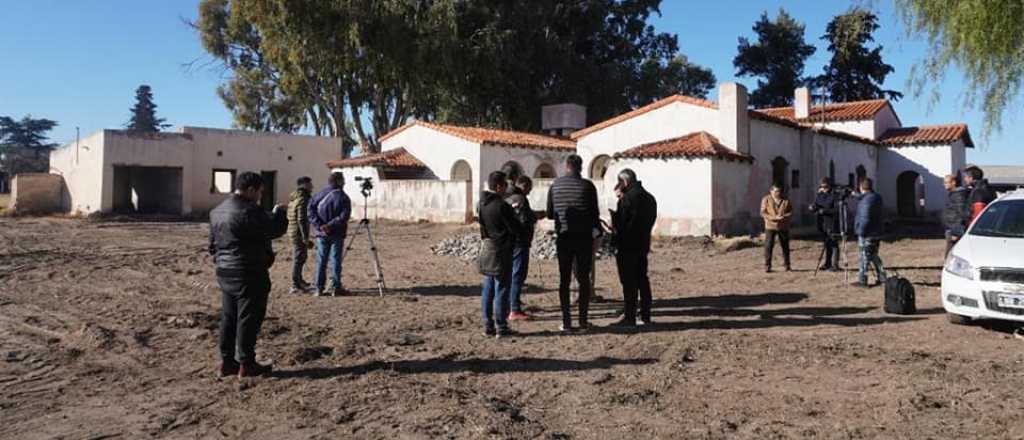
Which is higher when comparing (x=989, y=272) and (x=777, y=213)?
(x=777, y=213)

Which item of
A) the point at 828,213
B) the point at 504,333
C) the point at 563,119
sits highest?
the point at 563,119

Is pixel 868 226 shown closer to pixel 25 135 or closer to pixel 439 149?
pixel 439 149

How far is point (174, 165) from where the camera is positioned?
30.0 meters

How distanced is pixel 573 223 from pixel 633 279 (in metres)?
1.00

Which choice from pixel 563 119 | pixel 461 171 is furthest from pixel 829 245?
pixel 563 119

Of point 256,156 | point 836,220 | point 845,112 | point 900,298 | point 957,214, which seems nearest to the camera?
point 900,298

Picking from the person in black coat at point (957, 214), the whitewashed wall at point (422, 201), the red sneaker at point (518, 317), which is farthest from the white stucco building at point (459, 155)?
the red sneaker at point (518, 317)

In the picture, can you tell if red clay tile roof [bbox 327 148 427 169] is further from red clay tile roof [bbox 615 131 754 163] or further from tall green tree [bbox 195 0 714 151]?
red clay tile roof [bbox 615 131 754 163]

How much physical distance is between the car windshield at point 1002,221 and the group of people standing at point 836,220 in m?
1.94

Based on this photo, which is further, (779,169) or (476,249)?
(779,169)

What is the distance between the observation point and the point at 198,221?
2822cm

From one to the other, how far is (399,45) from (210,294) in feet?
Answer: 75.2

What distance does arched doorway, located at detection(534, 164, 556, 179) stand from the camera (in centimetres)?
2761

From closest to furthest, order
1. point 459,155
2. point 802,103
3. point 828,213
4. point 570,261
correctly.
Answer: point 570,261 → point 828,213 → point 459,155 → point 802,103
